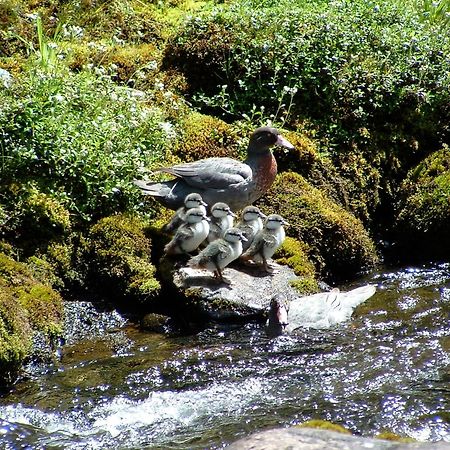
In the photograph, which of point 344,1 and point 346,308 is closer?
point 346,308

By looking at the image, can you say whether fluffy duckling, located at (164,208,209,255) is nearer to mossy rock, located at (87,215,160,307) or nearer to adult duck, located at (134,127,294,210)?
mossy rock, located at (87,215,160,307)

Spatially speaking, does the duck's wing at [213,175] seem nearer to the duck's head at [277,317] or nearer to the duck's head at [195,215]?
the duck's head at [195,215]

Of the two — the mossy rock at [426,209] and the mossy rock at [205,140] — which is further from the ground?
the mossy rock at [205,140]

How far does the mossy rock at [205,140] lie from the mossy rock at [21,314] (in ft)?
8.09

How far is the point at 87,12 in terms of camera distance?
11.7m

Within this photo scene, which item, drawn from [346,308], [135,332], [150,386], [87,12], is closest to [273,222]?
[346,308]

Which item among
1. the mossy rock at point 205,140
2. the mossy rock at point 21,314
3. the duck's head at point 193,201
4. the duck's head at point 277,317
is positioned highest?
the mossy rock at point 205,140

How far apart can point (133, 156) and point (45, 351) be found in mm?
2453

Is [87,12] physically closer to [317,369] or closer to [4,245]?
[4,245]

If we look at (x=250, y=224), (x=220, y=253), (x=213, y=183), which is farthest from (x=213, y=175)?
(x=220, y=253)

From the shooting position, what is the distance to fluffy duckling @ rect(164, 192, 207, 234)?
795 centimetres

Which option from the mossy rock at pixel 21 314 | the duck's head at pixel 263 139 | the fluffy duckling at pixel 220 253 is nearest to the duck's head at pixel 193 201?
the fluffy duckling at pixel 220 253

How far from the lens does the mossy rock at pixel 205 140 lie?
947cm

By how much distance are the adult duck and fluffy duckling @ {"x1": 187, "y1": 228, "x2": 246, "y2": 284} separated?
2.13 ft
